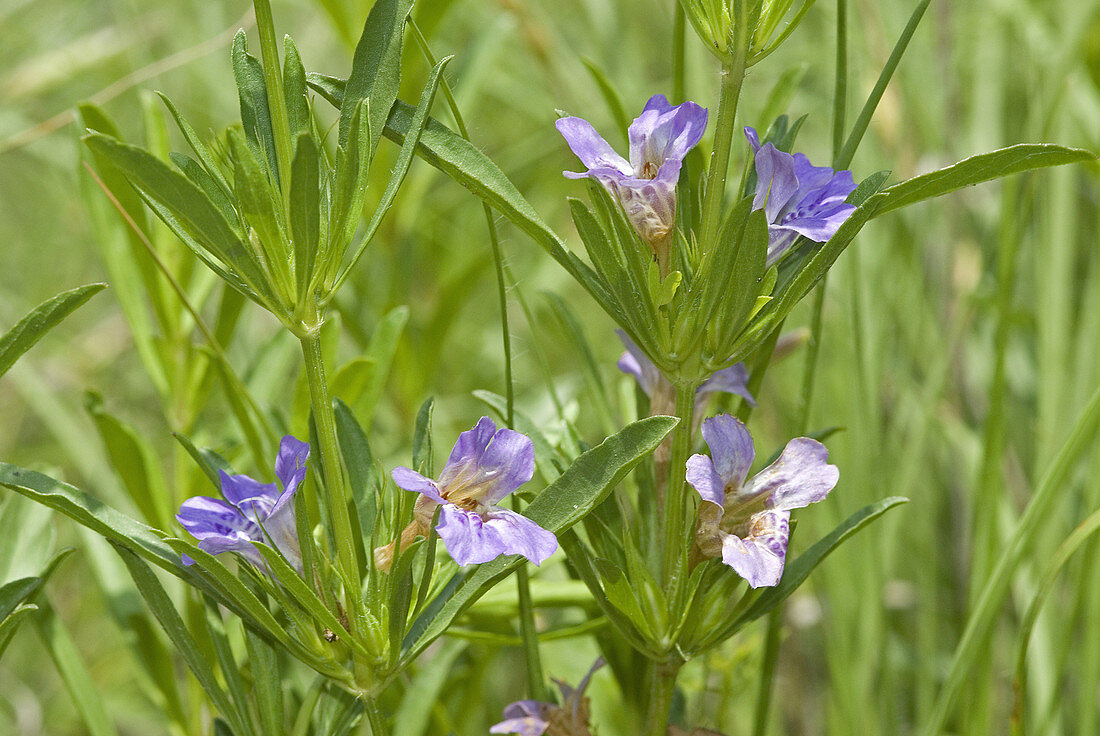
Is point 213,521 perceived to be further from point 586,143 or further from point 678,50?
point 678,50

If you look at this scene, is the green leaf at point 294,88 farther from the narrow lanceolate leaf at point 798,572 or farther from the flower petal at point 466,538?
the narrow lanceolate leaf at point 798,572

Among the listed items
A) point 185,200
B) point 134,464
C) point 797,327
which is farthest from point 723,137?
point 797,327

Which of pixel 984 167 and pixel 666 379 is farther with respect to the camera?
pixel 666 379

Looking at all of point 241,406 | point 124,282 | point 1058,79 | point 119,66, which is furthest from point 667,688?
→ point 119,66

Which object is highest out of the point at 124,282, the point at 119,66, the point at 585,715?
the point at 119,66

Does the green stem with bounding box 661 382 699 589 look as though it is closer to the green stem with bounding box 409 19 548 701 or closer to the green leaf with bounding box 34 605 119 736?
the green stem with bounding box 409 19 548 701

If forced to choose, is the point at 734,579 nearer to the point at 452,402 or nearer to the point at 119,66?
the point at 452,402
